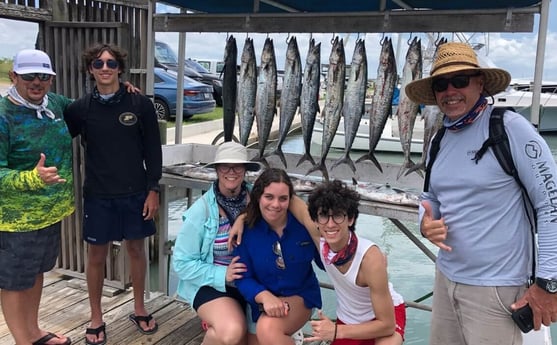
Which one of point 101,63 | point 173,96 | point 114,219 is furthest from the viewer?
point 173,96

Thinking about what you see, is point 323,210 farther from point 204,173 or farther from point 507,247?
point 204,173

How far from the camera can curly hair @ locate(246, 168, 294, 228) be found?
2.54 meters

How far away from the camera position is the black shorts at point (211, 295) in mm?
2684

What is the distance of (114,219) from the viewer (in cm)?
309

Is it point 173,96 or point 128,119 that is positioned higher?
point 173,96

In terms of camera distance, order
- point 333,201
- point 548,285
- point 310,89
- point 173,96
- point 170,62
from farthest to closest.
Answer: point 170,62
point 173,96
point 310,89
point 333,201
point 548,285

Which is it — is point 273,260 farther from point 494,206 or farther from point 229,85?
point 229,85

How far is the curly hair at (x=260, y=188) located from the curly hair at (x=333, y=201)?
10.2 inches

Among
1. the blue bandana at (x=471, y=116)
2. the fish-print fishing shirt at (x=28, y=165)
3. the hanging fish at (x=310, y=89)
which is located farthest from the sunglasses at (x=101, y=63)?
the blue bandana at (x=471, y=116)

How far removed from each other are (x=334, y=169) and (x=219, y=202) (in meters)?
→ 1.13

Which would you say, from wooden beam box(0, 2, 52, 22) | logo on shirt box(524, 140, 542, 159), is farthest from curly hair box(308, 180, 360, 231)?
wooden beam box(0, 2, 52, 22)

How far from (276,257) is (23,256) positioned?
1381 millimetres

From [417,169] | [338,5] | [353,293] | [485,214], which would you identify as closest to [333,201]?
[353,293]

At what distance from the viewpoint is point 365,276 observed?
2227 mm
